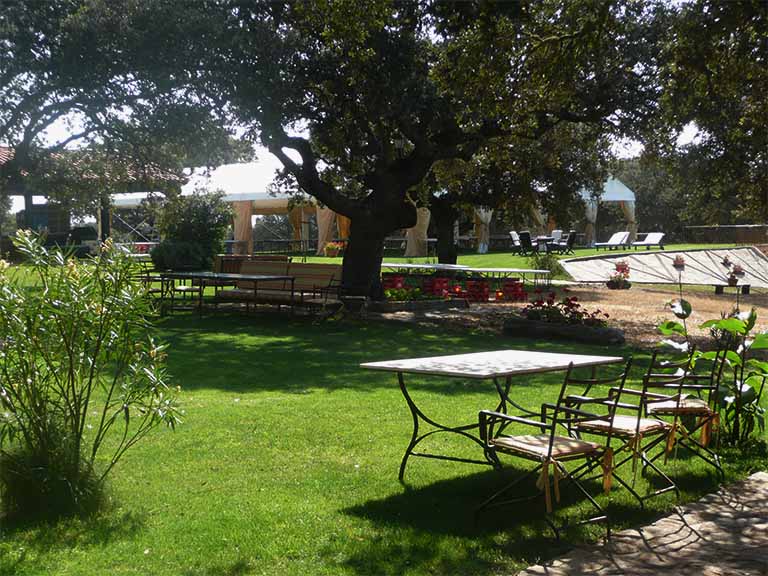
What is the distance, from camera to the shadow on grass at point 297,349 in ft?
30.9

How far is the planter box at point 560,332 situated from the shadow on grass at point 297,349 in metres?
0.42

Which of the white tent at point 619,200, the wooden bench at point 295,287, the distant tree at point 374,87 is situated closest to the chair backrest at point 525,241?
the white tent at point 619,200

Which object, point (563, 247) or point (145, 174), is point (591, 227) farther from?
point (145, 174)

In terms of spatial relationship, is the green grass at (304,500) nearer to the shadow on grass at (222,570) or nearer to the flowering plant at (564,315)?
the shadow on grass at (222,570)

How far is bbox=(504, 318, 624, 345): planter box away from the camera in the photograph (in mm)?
13078

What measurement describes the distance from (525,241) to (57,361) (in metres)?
29.0

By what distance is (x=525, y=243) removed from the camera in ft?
108

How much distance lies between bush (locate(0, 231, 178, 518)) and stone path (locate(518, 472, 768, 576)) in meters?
2.38

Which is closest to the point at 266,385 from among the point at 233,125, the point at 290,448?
the point at 290,448

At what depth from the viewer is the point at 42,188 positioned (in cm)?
1853

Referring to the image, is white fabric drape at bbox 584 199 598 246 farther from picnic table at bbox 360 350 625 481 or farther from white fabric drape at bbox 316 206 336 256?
picnic table at bbox 360 350 625 481

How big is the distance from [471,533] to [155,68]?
1221cm

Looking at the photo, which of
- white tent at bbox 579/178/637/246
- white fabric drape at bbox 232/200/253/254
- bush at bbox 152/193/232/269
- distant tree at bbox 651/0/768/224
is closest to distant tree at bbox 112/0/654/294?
distant tree at bbox 651/0/768/224

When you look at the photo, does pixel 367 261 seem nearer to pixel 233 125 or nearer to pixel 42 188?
pixel 233 125
